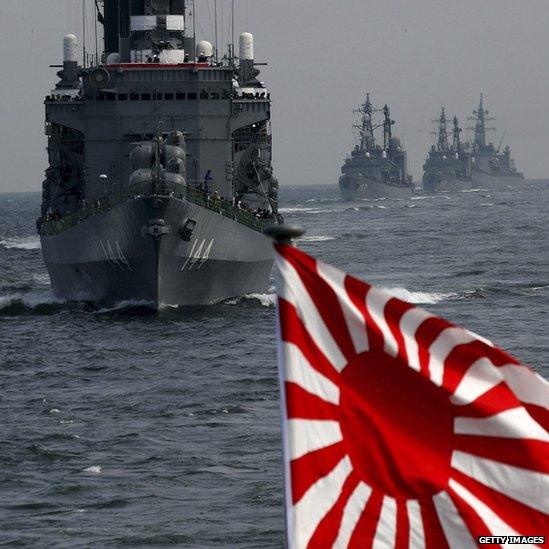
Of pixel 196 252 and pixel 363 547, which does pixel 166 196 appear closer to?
pixel 196 252

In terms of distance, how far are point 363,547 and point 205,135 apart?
34647mm

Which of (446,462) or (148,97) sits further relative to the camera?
(148,97)

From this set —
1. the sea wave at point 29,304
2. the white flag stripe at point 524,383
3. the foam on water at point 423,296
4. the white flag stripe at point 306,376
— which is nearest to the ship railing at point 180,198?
the sea wave at point 29,304

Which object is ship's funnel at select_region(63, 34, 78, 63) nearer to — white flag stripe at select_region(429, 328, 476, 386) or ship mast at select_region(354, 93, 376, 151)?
white flag stripe at select_region(429, 328, 476, 386)

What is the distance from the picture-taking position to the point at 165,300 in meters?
35.7

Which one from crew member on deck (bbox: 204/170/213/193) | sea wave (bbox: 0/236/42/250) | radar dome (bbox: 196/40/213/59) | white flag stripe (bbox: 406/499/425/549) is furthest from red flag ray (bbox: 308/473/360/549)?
sea wave (bbox: 0/236/42/250)

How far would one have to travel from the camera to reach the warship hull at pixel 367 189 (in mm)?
190375

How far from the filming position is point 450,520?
20.6 feet

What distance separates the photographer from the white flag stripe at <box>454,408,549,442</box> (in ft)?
20.5

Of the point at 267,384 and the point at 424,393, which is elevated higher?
the point at 424,393

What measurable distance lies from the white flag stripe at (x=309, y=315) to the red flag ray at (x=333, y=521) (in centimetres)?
50

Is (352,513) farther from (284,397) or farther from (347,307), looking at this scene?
(347,307)

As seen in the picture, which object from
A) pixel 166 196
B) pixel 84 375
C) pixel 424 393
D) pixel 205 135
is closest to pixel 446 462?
pixel 424 393

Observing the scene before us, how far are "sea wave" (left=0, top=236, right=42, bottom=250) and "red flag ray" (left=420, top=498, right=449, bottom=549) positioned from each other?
71.7m
